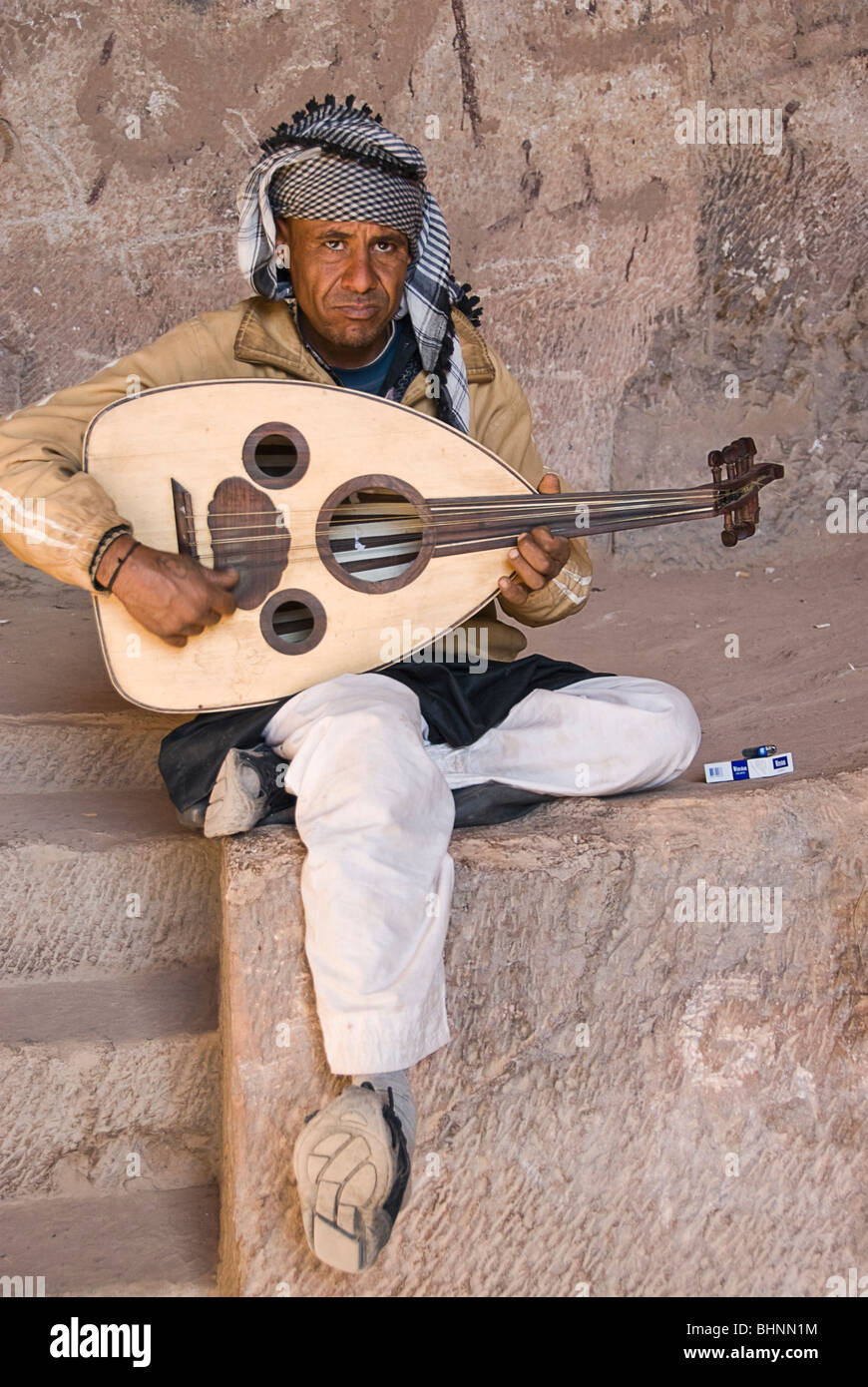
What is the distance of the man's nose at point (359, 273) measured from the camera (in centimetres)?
228

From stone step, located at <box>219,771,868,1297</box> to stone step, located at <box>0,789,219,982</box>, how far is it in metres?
0.32

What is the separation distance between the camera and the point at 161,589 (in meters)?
2.02

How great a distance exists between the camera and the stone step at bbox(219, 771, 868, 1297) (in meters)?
1.89

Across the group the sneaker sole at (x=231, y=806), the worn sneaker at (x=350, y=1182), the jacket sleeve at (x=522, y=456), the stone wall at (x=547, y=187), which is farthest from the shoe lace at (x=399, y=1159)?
the stone wall at (x=547, y=187)

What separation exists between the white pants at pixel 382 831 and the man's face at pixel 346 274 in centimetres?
65

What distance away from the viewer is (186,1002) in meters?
2.23

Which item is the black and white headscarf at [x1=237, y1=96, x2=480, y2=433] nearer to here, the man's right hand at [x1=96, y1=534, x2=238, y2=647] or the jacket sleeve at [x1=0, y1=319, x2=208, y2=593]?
the jacket sleeve at [x1=0, y1=319, x2=208, y2=593]

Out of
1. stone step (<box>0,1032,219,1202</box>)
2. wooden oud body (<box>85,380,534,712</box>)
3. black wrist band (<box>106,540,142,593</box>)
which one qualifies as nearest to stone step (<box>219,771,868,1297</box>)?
stone step (<box>0,1032,219,1202</box>)

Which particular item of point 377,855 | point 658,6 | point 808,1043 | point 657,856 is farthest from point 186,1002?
point 658,6

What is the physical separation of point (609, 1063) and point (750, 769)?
2.07 ft

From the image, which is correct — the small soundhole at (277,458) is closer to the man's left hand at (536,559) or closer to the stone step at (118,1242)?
the man's left hand at (536,559)

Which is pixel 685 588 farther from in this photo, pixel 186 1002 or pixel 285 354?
pixel 186 1002

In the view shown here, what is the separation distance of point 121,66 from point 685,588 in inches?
91.9

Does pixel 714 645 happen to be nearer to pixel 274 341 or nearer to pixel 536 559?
pixel 536 559
